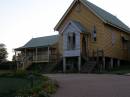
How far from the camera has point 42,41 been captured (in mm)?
50156

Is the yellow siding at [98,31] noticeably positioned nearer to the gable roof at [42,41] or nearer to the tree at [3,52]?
the gable roof at [42,41]

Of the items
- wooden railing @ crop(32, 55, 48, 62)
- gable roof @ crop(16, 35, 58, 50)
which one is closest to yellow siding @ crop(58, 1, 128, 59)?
wooden railing @ crop(32, 55, 48, 62)

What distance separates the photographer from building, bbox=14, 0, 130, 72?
36.3 metres

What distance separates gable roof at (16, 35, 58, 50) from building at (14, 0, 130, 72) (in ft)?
23.6

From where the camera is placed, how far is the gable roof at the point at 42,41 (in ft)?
155

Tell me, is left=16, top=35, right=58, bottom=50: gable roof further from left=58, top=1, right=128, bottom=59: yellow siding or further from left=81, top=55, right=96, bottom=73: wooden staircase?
left=81, top=55, right=96, bottom=73: wooden staircase

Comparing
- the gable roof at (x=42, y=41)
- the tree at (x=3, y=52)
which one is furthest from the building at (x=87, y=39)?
the tree at (x=3, y=52)

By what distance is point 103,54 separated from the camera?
35.7 meters

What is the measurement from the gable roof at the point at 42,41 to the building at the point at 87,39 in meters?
7.19

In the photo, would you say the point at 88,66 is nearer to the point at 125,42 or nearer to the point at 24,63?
the point at 125,42

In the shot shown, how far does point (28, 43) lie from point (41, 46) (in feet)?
21.7

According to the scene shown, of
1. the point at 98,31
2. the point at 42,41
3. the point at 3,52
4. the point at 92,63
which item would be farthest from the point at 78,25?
the point at 3,52

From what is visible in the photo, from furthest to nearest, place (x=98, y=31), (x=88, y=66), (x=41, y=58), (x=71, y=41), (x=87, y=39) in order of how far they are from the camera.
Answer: (x=41, y=58), (x=71, y=41), (x=87, y=39), (x=98, y=31), (x=88, y=66)

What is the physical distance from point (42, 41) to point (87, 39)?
14.1m
